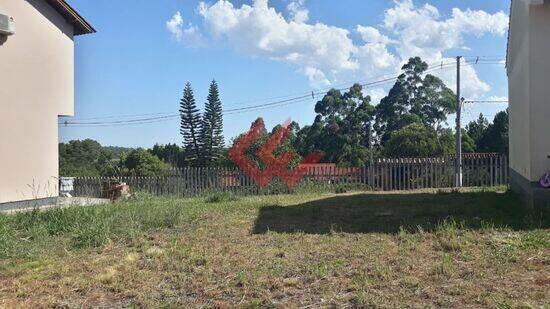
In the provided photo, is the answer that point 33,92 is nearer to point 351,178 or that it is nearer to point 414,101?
point 351,178

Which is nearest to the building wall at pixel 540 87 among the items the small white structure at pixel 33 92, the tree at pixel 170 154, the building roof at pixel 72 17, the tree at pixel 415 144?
the small white structure at pixel 33 92

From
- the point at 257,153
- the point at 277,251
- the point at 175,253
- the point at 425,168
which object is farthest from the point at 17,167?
the point at 425,168

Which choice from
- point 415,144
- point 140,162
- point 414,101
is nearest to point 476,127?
point 414,101

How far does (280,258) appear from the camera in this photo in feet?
20.9

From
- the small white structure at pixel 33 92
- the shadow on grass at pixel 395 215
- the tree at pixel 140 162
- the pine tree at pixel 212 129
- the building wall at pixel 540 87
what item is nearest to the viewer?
the shadow on grass at pixel 395 215

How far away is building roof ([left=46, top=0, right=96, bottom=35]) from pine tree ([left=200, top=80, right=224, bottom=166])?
Answer: 965 inches

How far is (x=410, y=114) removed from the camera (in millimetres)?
52875

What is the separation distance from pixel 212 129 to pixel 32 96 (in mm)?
28674

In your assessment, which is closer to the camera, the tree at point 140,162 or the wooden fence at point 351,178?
the wooden fence at point 351,178

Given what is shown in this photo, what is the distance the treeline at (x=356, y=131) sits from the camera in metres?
42.7

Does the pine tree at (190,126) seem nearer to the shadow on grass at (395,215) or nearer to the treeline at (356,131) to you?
the treeline at (356,131)

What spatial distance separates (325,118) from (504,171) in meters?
34.0

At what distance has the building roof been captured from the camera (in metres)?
15.8

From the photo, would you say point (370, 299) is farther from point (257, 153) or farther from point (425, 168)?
point (257, 153)
